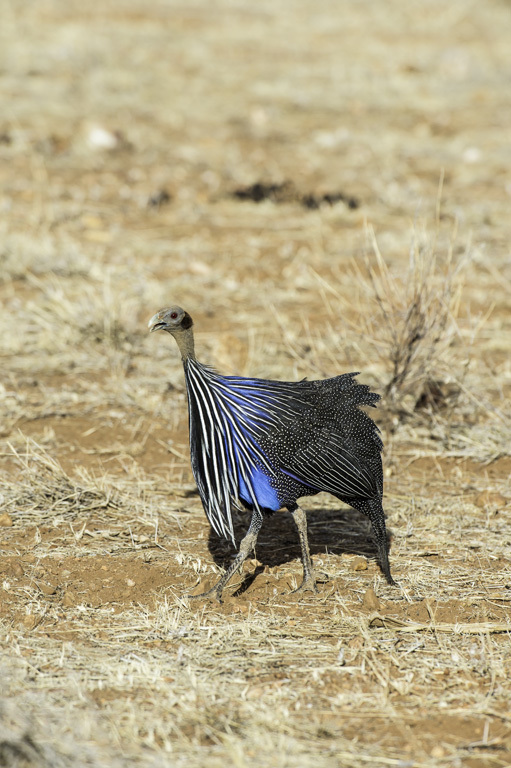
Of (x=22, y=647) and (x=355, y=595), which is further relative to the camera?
(x=355, y=595)

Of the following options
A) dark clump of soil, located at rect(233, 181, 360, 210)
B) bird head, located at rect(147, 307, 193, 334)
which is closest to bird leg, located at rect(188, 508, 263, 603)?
bird head, located at rect(147, 307, 193, 334)

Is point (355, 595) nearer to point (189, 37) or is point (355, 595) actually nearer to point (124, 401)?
point (124, 401)

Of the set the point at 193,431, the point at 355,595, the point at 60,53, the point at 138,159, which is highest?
the point at 60,53

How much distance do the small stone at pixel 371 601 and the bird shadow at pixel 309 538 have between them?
450mm

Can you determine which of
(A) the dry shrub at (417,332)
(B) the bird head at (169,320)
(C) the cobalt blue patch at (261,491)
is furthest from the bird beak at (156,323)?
(A) the dry shrub at (417,332)

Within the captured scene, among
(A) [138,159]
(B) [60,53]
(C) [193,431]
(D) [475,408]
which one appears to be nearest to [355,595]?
(C) [193,431]

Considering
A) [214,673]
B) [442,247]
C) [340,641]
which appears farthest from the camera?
[442,247]

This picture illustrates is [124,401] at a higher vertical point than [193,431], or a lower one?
lower

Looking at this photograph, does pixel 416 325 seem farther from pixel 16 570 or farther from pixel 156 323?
pixel 16 570

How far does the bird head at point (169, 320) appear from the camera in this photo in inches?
142

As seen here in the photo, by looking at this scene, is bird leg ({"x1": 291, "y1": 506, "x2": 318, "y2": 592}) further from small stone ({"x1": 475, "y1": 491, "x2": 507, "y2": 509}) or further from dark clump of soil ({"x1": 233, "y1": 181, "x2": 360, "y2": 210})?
dark clump of soil ({"x1": 233, "y1": 181, "x2": 360, "y2": 210})

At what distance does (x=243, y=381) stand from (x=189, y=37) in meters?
12.9

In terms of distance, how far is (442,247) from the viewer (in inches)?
320

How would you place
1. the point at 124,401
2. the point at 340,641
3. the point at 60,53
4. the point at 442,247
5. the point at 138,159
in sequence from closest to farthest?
the point at 340,641 < the point at 124,401 < the point at 442,247 < the point at 138,159 < the point at 60,53
